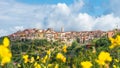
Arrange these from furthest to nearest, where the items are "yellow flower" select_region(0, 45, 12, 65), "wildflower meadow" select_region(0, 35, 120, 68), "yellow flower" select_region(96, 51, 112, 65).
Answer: "yellow flower" select_region(96, 51, 112, 65)
"wildflower meadow" select_region(0, 35, 120, 68)
"yellow flower" select_region(0, 45, 12, 65)

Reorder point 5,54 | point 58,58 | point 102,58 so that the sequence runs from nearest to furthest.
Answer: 1. point 5,54
2. point 102,58
3. point 58,58

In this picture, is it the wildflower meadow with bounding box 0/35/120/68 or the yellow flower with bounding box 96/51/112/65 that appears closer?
the wildflower meadow with bounding box 0/35/120/68

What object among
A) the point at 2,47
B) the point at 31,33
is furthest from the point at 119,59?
the point at 31,33

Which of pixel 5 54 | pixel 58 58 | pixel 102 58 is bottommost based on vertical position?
pixel 58 58

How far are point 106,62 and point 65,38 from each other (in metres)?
176

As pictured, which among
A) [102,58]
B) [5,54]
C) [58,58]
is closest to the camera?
[5,54]

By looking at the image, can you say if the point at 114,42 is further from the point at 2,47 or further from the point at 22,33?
the point at 22,33

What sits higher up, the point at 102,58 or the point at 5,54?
the point at 5,54

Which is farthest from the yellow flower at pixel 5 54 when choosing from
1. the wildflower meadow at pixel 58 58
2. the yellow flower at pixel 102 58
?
the yellow flower at pixel 102 58

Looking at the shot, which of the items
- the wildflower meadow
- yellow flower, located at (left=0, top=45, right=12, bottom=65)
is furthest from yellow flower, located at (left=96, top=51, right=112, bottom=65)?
yellow flower, located at (left=0, top=45, right=12, bottom=65)

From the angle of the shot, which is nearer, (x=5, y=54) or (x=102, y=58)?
(x=5, y=54)

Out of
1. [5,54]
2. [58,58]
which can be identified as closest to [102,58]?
[5,54]

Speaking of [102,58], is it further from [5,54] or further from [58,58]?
[58,58]

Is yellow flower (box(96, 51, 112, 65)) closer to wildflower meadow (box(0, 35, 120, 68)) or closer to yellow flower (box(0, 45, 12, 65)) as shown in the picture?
wildflower meadow (box(0, 35, 120, 68))
